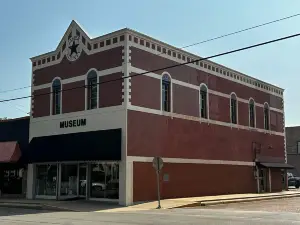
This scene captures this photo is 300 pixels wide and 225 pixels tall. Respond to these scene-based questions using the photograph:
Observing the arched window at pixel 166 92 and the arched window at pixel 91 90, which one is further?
the arched window at pixel 166 92

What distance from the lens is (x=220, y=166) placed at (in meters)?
31.7

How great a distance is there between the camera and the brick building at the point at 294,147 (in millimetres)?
64250

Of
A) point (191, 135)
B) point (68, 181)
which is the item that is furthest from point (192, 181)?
point (68, 181)

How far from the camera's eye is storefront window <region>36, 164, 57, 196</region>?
2767 centimetres

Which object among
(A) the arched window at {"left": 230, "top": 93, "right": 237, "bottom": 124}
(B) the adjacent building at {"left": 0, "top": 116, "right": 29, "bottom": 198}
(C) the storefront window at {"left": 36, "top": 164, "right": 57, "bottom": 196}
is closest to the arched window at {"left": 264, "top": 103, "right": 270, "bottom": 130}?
(A) the arched window at {"left": 230, "top": 93, "right": 237, "bottom": 124}

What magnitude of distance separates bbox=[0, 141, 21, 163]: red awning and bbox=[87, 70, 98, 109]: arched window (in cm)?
664

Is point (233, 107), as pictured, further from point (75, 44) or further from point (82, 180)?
point (82, 180)

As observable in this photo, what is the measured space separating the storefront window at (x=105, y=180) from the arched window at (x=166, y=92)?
17.1 ft

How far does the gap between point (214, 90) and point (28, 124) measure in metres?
13.3

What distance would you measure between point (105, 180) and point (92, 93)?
5.34 m

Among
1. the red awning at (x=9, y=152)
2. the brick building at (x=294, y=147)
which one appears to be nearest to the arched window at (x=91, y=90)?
the red awning at (x=9, y=152)

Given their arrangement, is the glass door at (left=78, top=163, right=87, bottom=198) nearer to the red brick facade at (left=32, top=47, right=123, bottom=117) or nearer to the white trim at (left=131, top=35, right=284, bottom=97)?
the red brick facade at (left=32, top=47, right=123, bottom=117)

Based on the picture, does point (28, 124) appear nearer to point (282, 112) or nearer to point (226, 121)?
point (226, 121)

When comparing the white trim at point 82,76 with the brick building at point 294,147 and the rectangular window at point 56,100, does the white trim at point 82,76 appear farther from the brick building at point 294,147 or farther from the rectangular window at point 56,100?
the brick building at point 294,147
